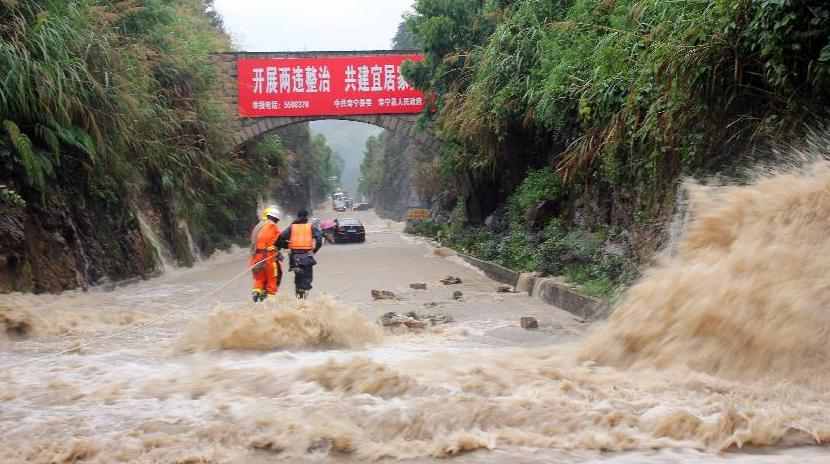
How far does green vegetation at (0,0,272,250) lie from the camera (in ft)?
40.9

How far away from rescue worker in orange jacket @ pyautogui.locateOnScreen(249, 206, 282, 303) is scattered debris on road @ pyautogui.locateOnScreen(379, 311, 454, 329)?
4.81 ft

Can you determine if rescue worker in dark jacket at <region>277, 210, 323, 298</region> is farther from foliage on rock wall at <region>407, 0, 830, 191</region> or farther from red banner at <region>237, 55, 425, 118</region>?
red banner at <region>237, 55, 425, 118</region>

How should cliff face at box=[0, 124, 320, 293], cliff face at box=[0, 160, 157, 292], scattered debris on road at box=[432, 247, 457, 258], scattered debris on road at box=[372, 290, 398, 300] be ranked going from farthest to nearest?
scattered debris on road at box=[432, 247, 457, 258]
scattered debris on road at box=[372, 290, 398, 300]
cliff face at box=[0, 124, 320, 293]
cliff face at box=[0, 160, 157, 292]

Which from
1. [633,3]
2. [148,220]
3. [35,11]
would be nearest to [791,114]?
[633,3]

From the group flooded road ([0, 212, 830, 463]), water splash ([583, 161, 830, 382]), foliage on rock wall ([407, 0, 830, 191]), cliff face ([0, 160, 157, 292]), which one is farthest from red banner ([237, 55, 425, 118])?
water splash ([583, 161, 830, 382])

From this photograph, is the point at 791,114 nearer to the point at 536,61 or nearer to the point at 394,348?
the point at 394,348

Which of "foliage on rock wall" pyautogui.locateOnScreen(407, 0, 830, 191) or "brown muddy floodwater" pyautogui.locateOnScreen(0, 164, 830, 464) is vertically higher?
"foliage on rock wall" pyautogui.locateOnScreen(407, 0, 830, 191)

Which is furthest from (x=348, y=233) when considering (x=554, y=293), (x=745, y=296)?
(x=745, y=296)

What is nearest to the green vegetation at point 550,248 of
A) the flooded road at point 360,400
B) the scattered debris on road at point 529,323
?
the scattered debris on road at point 529,323

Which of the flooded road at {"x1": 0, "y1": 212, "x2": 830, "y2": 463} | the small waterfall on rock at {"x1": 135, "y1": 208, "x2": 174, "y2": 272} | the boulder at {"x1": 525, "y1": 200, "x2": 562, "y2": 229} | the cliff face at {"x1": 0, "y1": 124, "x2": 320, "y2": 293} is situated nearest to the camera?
the flooded road at {"x1": 0, "y1": 212, "x2": 830, "y2": 463}

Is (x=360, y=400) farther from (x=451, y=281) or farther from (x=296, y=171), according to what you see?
(x=296, y=171)

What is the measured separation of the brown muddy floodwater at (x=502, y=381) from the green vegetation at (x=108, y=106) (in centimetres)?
572

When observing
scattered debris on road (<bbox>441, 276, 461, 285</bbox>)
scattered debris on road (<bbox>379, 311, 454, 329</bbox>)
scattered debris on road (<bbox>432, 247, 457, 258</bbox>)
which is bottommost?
scattered debris on road (<bbox>432, 247, 457, 258</bbox>)

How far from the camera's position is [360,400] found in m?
5.36
